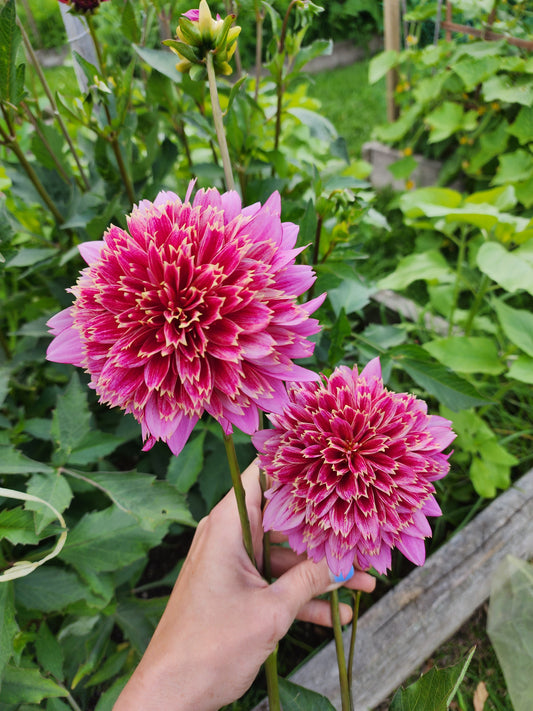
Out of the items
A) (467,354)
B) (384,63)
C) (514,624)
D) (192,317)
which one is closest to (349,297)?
(467,354)

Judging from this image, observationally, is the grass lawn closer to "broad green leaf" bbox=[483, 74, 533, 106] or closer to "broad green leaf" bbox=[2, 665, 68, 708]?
"broad green leaf" bbox=[483, 74, 533, 106]

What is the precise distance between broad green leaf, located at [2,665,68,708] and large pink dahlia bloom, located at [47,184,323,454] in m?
0.50

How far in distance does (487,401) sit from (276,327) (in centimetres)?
63

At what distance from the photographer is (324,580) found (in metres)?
0.71

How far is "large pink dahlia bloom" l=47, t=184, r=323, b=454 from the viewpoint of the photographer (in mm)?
425

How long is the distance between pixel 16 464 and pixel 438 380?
0.75 m

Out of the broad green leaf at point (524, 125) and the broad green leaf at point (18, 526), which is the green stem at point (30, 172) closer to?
the broad green leaf at point (18, 526)

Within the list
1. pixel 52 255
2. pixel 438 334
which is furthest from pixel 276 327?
pixel 438 334

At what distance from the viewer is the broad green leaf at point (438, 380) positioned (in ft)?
3.08

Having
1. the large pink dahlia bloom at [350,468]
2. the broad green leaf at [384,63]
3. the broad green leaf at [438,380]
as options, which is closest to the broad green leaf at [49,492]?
the large pink dahlia bloom at [350,468]

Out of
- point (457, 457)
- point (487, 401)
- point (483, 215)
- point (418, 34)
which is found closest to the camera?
point (487, 401)

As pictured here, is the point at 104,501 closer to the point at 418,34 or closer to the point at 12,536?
the point at 12,536

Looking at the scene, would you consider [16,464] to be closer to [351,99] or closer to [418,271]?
[418,271]

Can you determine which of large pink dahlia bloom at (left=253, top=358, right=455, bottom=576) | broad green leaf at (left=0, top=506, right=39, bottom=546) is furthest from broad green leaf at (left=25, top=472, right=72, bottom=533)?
large pink dahlia bloom at (left=253, top=358, right=455, bottom=576)
